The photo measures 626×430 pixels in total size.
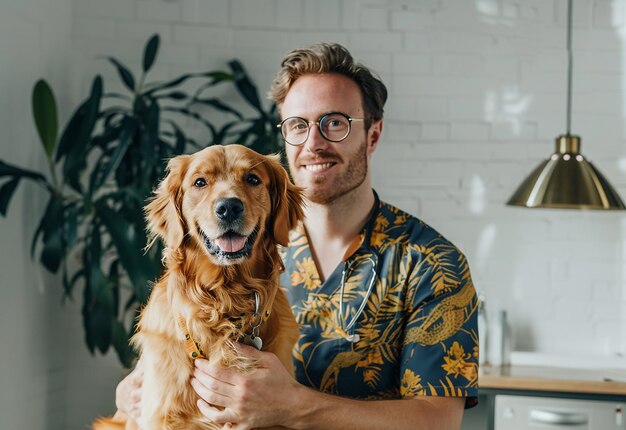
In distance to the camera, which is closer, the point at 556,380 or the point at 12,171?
the point at 12,171

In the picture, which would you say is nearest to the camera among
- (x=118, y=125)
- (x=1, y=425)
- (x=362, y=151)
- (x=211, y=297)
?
(x=211, y=297)

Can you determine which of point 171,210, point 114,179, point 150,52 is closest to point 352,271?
point 171,210

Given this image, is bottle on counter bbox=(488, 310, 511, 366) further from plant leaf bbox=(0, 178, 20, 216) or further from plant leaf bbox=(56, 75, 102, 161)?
plant leaf bbox=(0, 178, 20, 216)

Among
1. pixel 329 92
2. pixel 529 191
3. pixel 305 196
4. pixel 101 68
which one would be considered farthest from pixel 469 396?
pixel 101 68

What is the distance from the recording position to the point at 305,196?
1.81m

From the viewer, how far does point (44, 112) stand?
9.68 feet

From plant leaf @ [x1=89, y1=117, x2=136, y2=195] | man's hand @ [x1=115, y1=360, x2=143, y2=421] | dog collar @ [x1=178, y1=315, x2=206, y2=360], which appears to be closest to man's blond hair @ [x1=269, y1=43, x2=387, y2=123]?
dog collar @ [x1=178, y1=315, x2=206, y2=360]

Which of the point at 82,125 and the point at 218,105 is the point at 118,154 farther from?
the point at 218,105

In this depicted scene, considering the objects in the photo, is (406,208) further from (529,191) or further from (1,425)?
(1,425)

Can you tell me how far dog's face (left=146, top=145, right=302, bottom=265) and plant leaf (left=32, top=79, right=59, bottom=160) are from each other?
5.00ft

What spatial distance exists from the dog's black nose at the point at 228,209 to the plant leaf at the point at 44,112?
1.73 meters

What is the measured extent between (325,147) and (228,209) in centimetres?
39

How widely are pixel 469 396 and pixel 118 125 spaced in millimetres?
2071

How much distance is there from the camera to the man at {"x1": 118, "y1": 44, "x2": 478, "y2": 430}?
66.9 inches
